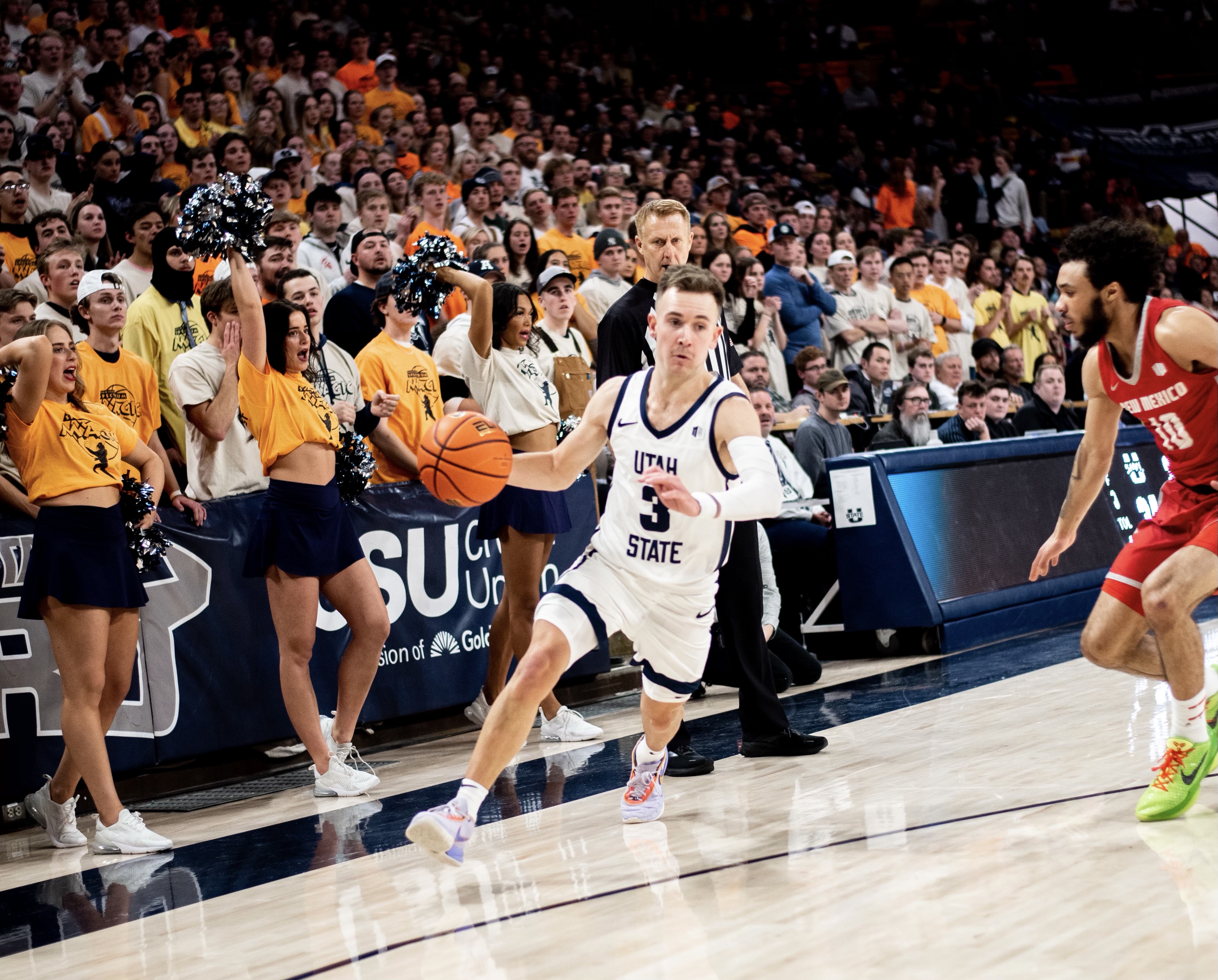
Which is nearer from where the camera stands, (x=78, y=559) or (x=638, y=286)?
(x=78, y=559)

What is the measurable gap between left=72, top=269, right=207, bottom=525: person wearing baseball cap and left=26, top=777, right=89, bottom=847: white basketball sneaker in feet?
4.66

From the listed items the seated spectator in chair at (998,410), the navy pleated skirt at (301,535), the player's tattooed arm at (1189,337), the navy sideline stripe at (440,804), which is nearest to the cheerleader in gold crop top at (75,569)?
the navy sideline stripe at (440,804)

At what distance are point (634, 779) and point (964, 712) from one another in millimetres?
2348

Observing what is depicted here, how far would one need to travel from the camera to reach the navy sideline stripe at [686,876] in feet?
11.3

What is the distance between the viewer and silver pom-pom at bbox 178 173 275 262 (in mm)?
5352

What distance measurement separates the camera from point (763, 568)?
8008 mm

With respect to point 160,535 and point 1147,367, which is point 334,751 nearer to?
point 160,535

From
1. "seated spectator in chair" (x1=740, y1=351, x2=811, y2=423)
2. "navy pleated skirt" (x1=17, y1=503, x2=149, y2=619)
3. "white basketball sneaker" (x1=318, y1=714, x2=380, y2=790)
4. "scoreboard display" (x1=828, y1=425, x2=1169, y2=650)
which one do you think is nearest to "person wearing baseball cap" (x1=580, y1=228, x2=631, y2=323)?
"seated spectator in chair" (x1=740, y1=351, x2=811, y2=423)

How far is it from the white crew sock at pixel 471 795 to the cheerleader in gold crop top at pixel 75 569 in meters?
1.72

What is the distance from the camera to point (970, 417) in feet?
34.2

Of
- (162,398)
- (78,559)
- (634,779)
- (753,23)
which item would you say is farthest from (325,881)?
(753,23)

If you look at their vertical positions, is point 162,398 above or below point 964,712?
above

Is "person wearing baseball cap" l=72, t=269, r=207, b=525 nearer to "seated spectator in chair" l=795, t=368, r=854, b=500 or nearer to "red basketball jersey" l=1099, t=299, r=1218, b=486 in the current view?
"red basketball jersey" l=1099, t=299, r=1218, b=486

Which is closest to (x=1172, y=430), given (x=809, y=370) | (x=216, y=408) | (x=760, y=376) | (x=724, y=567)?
(x=724, y=567)
